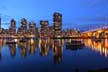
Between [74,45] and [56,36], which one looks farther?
[56,36]

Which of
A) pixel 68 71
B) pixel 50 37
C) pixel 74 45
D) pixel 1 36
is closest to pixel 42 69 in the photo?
pixel 68 71

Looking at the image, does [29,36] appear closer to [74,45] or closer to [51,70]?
[74,45]

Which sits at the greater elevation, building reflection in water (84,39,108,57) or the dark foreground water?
building reflection in water (84,39,108,57)

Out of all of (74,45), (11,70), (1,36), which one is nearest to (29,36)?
(1,36)

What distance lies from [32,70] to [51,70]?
80.1 inches

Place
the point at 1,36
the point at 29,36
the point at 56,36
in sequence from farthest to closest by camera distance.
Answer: the point at 29,36 → the point at 56,36 → the point at 1,36

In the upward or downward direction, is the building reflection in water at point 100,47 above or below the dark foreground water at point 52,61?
above

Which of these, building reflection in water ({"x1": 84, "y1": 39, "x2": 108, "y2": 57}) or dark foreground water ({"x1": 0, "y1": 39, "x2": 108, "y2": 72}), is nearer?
dark foreground water ({"x1": 0, "y1": 39, "x2": 108, "y2": 72})

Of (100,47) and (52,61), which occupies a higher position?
(100,47)

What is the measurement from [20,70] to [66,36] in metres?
142

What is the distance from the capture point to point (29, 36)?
557 ft

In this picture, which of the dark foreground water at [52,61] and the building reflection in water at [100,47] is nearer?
the dark foreground water at [52,61]

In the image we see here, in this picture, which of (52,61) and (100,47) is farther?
(100,47)

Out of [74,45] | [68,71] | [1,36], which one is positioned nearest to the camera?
[68,71]
